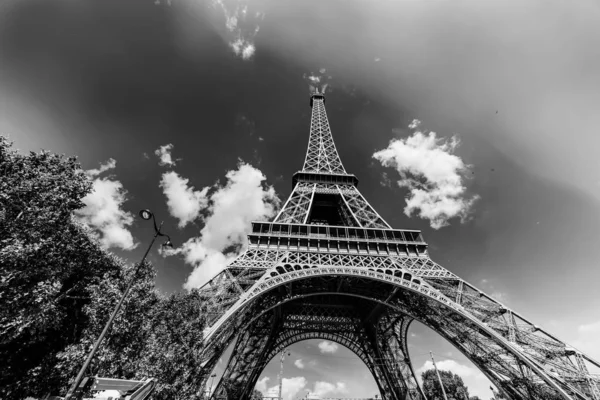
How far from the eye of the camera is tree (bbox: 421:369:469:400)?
97.5 feet

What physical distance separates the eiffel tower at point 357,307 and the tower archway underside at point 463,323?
2.3 inches

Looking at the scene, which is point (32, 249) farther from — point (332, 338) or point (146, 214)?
point (332, 338)

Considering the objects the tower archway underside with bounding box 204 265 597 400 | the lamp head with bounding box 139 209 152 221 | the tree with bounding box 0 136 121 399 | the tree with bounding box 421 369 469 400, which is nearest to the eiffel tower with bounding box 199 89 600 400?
the tower archway underside with bounding box 204 265 597 400

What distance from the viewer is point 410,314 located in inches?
694

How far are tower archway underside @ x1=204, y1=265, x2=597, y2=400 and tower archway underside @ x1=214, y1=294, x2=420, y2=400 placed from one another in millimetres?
4900

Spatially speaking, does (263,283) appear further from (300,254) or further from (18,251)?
(18,251)

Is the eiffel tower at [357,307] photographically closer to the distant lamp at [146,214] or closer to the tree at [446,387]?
the distant lamp at [146,214]

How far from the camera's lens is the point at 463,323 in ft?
52.1

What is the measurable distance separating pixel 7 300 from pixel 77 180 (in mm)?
4612

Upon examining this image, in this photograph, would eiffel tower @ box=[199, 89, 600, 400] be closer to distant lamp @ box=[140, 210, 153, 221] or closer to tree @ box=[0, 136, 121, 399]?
tree @ box=[0, 136, 121, 399]

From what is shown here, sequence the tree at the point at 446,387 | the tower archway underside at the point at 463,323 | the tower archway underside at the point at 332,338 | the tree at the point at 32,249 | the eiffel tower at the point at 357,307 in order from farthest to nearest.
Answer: the tree at the point at 446,387
the tower archway underside at the point at 332,338
the eiffel tower at the point at 357,307
the tower archway underside at the point at 463,323
the tree at the point at 32,249

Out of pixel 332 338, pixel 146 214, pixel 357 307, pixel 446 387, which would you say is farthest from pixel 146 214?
pixel 446 387

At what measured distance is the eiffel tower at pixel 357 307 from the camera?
13281 mm

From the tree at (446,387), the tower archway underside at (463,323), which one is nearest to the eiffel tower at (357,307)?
the tower archway underside at (463,323)
